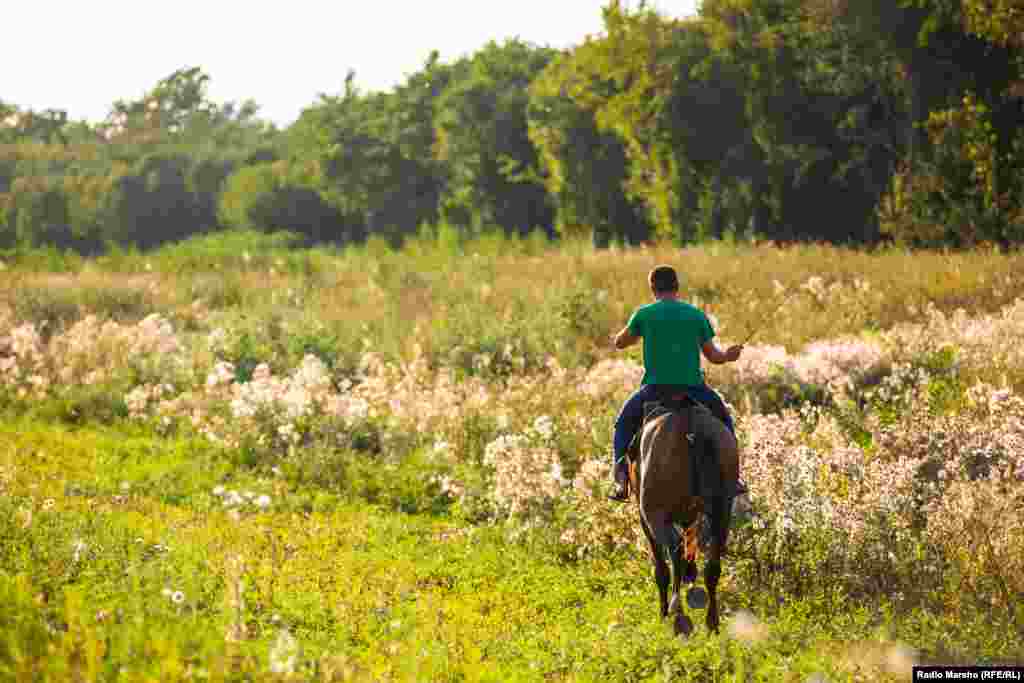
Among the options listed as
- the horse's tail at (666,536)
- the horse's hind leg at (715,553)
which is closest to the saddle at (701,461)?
the horse's hind leg at (715,553)

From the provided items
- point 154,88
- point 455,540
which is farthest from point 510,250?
point 154,88

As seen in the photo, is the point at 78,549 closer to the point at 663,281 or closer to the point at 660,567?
the point at 660,567

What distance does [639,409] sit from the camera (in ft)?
30.1

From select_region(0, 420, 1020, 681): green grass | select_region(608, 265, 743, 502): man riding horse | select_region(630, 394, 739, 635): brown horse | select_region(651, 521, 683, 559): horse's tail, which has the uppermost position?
select_region(608, 265, 743, 502): man riding horse

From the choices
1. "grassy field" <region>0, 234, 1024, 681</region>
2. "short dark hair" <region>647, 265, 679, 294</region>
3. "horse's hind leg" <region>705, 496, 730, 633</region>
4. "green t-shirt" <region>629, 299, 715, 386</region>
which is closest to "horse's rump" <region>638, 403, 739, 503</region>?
"horse's hind leg" <region>705, 496, 730, 633</region>

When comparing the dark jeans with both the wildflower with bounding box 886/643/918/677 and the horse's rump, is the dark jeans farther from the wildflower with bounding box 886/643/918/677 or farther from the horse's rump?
the wildflower with bounding box 886/643/918/677

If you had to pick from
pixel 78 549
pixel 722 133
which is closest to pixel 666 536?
pixel 78 549

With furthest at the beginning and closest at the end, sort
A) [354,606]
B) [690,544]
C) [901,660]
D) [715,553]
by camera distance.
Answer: [354,606] → [690,544] → [715,553] → [901,660]

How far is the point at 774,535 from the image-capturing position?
9.94 m

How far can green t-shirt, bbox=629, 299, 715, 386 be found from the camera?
8.91 m

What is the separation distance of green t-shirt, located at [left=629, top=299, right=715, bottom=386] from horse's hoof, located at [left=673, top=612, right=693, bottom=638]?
5.84 ft

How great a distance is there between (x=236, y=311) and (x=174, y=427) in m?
6.34

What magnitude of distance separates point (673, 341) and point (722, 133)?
27.8 m

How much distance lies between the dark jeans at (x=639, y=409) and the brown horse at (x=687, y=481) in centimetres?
31
